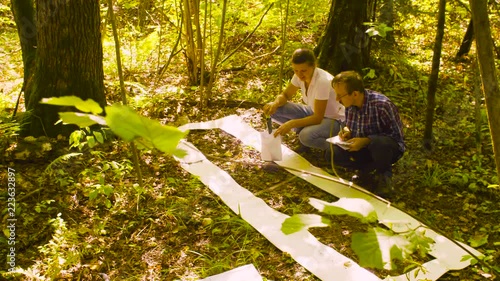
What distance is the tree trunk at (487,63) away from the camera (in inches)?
38.3

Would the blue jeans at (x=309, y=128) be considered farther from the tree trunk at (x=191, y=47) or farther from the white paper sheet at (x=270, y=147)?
the tree trunk at (x=191, y=47)

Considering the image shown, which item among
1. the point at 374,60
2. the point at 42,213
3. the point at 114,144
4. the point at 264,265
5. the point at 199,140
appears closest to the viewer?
the point at 264,265

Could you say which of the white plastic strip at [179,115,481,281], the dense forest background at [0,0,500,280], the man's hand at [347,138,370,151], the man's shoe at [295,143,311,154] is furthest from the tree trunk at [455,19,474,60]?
the man's hand at [347,138,370,151]

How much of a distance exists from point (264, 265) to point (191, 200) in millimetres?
841

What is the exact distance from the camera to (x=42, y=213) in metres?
2.74

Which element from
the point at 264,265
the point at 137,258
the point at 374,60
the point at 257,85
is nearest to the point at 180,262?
the point at 137,258

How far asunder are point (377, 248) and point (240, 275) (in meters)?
1.81

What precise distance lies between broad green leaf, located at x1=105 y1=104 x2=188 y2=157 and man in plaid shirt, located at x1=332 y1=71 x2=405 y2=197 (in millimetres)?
2531

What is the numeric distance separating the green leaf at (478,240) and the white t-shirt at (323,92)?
54.1 inches

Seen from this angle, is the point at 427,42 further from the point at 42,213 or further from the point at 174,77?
the point at 42,213

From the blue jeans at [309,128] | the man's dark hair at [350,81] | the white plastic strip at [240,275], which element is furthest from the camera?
the blue jeans at [309,128]

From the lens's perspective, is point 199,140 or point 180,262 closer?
point 180,262

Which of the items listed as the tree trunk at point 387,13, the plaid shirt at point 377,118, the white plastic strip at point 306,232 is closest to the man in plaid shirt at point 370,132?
the plaid shirt at point 377,118

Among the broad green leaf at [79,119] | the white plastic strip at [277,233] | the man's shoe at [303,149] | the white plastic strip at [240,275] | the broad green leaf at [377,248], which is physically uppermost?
the broad green leaf at [79,119]
